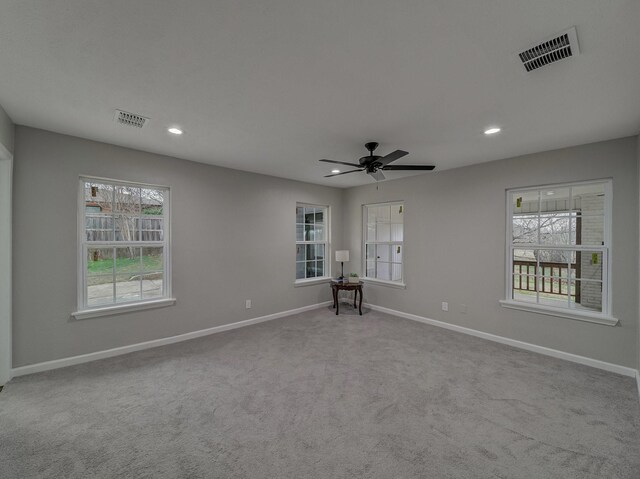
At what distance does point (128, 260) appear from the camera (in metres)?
3.40

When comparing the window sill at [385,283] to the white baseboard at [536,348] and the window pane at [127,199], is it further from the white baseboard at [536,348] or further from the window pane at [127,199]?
the window pane at [127,199]

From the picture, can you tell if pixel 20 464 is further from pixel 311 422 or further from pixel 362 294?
pixel 362 294

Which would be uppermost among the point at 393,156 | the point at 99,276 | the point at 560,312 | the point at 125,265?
the point at 393,156

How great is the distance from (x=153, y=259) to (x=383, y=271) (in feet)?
13.0

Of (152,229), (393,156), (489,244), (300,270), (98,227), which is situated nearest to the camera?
(393,156)

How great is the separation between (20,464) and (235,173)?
3.63 metres

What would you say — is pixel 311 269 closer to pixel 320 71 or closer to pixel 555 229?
pixel 555 229

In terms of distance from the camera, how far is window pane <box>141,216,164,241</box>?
11.6 feet

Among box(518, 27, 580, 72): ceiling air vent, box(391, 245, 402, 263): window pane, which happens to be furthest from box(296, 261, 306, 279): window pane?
box(518, 27, 580, 72): ceiling air vent

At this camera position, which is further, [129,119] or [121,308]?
[121,308]

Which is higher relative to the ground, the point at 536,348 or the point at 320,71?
the point at 320,71

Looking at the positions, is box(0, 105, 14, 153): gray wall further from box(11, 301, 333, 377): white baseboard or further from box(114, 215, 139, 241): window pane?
box(11, 301, 333, 377): white baseboard

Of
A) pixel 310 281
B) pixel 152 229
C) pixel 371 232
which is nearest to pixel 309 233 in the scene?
pixel 310 281

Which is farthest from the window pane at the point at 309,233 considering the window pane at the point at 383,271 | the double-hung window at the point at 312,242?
the window pane at the point at 383,271
